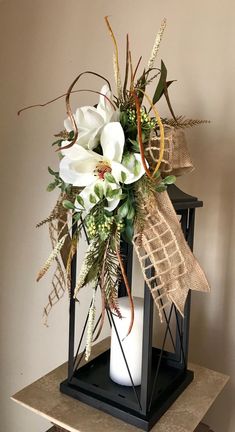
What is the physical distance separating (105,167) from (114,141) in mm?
45

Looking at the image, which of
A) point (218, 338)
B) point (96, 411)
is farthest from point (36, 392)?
point (218, 338)

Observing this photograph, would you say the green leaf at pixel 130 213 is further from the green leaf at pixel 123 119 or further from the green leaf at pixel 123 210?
the green leaf at pixel 123 119

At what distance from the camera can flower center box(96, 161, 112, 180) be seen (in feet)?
1.94

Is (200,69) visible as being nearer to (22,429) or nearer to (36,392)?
(36,392)

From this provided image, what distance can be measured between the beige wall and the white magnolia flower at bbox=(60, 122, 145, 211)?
40 cm

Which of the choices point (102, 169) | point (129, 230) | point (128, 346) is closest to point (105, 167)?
point (102, 169)

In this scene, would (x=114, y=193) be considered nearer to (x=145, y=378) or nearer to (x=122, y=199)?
(x=122, y=199)

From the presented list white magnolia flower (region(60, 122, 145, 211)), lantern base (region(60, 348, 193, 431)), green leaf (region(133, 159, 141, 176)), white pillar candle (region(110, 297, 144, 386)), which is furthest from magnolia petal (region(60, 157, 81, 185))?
lantern base (region(60, 348, 193, 431))

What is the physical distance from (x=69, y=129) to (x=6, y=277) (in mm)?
780

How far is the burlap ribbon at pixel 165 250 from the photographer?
0.59 m

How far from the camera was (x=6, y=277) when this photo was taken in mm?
1251

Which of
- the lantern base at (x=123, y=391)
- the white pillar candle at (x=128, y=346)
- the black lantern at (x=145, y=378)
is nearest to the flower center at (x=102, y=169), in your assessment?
the black lantern at (x=145, y=378)

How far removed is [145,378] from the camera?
0.64 m

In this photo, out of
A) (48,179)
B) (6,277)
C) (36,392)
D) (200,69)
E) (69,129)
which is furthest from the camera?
(6,277)
